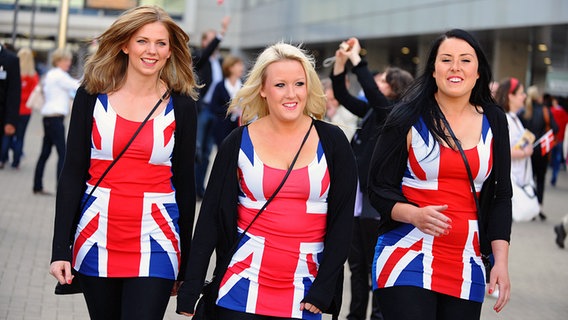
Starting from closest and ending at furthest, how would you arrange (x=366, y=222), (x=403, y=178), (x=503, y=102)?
(x=403, y=178) < (x=366, y=222) < (x=503, y=102)

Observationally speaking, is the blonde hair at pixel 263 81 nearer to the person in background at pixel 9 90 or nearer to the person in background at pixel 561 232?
the person in background at pixel 9 90

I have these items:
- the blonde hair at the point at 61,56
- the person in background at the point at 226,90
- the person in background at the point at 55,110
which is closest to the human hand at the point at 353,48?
the person in background at the point at 226,90

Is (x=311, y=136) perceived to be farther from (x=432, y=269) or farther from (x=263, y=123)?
(x=432, y=269)

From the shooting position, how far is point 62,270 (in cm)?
413

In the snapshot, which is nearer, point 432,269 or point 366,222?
point 432,269

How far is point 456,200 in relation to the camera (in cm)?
407

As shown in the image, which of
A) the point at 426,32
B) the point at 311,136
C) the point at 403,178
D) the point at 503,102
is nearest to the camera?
the point at 311,136

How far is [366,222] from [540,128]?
8.54 m

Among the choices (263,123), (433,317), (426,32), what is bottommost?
(433,317)

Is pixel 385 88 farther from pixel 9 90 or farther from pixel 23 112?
pixel 23 112

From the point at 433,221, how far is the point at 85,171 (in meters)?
1.58

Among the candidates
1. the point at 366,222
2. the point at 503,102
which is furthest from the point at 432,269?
the point at 503,102

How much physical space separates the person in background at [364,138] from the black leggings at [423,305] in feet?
8.19

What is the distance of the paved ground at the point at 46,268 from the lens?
7004mm
